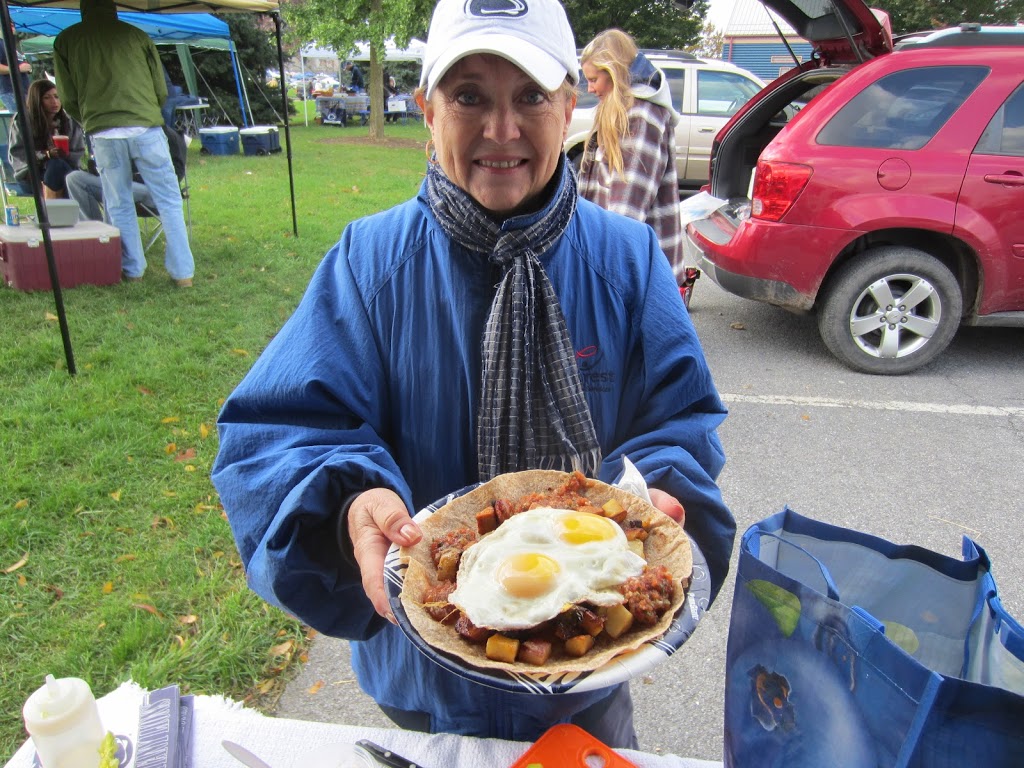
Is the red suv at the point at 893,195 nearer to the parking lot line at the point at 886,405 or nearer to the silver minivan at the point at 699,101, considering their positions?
the parking lot line at the point at 886,405

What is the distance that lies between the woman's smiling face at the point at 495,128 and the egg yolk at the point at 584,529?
0.69 meters

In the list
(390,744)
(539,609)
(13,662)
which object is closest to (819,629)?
(539,609)

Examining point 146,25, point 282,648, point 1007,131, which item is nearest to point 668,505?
point 282,648

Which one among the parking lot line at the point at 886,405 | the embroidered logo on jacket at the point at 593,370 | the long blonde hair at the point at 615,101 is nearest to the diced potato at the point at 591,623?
the embroidered logo on jacket at the point at 593,370

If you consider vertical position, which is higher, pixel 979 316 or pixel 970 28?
pixel 970 28

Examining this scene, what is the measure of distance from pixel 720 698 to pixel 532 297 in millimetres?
1899

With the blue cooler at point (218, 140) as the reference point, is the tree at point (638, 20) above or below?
above

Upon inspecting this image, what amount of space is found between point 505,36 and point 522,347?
2.03ft

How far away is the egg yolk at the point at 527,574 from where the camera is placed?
1.42 meters

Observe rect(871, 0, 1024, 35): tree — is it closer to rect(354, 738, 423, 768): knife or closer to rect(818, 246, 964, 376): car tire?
rect(818, 246, 964, 376): car tire

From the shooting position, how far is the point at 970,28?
5.11 m

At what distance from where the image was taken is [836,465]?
427 cm

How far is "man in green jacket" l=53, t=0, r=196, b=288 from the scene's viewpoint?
649 cm

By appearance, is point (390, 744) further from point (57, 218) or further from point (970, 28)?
point (57, 218)
